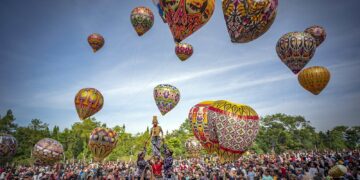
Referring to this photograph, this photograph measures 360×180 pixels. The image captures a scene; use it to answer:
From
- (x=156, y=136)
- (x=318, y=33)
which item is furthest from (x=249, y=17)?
(x=318, y=33)

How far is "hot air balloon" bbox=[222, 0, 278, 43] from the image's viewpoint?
13250mm

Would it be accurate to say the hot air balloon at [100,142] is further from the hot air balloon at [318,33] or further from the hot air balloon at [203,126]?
the hot air balloon at [318,33]

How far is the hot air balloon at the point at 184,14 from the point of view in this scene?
1304cm

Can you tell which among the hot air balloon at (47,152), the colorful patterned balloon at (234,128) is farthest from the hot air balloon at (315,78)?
the hot air balloon at (47,152)

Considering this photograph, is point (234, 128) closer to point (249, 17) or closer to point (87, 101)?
point (249, 17)

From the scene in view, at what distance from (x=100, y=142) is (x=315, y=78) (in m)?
23.8

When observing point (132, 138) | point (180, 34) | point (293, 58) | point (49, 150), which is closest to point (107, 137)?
point (49, 150)

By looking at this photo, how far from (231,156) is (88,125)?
66834mm

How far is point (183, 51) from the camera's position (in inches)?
1283

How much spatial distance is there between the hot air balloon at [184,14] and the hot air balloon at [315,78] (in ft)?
61.3

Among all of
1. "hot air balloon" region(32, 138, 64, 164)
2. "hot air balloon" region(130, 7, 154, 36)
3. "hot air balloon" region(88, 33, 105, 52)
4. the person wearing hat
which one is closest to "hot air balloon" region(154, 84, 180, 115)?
"hot air balloon" region(130, 7, 154, 36)

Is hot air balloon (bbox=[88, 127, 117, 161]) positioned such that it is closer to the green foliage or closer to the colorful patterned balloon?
the colorful patterned balloon

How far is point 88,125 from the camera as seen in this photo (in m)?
74.3

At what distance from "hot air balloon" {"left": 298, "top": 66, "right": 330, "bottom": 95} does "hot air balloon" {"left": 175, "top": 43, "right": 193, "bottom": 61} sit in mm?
14675
